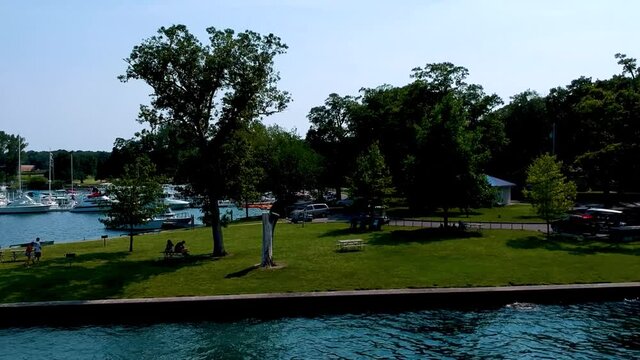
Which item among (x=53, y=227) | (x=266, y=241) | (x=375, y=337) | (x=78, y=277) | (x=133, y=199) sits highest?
(x=133, y=199)

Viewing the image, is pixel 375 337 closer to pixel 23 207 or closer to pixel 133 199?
pixel 133 199

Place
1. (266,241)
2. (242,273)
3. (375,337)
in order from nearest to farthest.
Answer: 1. (375,337)
2. (242,273)
3. (266,241)

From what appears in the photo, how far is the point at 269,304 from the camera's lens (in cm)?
2528

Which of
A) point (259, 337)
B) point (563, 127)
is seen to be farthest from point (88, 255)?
point (563, 127)

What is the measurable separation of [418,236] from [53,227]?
64400 millimetres

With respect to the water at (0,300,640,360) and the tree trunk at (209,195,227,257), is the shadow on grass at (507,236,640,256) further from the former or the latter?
the tree trunk at (209,195,227,257)

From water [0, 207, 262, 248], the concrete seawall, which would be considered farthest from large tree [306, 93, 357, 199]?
the concrete seawall

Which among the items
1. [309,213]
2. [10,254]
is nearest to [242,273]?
Answer: [10,254]

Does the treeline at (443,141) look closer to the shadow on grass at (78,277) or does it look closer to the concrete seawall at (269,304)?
the shadow on grass at (78,277)

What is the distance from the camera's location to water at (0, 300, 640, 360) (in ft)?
66.8

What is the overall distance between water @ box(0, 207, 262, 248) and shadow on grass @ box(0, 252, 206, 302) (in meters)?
24.0

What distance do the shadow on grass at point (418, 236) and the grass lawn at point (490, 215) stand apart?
36.5ft

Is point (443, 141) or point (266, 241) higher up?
point (443, 141)

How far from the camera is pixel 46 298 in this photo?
2605 cm
